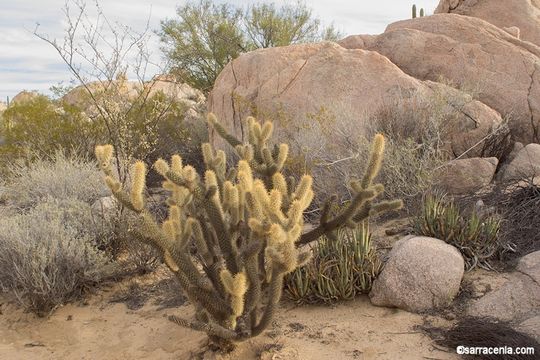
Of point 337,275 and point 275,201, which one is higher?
point 275,201

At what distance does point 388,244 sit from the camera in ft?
18.8

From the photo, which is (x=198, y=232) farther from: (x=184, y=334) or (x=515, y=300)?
(x=515, y=300)

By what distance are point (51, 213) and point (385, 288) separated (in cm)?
375

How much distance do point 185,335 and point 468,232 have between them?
260 centimetres

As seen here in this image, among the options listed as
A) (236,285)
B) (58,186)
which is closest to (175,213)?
(236,285)

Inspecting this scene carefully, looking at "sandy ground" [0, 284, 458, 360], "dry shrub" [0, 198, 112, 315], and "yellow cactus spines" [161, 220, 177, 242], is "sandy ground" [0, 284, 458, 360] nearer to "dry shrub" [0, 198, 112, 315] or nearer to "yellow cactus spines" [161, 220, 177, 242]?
"dry shrub" [0, 198, 112, 315]

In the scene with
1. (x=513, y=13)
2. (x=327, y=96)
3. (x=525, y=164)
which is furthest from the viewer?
(x=513, y=13)

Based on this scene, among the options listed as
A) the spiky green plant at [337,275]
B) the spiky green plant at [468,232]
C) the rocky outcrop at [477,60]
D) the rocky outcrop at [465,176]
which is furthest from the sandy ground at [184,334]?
the rocky outcrop at [477,60]

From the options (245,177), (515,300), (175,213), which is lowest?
(515,300)

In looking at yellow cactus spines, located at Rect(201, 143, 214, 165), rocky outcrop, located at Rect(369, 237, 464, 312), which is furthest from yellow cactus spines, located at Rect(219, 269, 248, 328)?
rocky outcrop, located at Rect(369, 237, 464, 312)

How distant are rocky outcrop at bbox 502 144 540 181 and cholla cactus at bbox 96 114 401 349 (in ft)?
12.5

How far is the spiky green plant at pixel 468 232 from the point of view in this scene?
16.9ft

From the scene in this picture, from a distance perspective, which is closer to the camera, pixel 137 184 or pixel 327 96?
pixel 137 184

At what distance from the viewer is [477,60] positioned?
984cm
